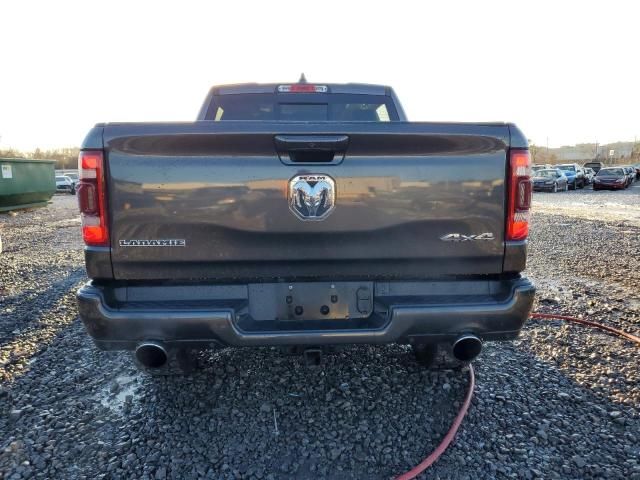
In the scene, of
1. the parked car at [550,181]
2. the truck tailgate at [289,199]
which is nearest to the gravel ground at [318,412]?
the truck tailgate at [289,199]

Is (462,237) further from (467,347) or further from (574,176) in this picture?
(574,176)

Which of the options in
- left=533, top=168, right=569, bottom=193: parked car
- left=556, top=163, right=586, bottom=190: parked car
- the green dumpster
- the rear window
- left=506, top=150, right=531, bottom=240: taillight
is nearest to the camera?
left=506, top=150, right=531, bottom=240: taillight

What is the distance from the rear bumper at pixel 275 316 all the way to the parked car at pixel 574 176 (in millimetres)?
34240

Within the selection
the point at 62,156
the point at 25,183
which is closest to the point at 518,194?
the point at 25,183

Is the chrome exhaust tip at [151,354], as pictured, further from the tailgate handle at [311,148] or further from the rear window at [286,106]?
the rear window at [286,106]

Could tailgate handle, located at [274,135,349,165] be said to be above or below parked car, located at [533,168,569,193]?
above

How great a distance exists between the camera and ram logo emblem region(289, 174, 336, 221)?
2.14 metres

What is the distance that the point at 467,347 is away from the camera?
2.29 metres

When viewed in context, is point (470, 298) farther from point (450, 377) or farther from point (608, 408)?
point (608, 408)

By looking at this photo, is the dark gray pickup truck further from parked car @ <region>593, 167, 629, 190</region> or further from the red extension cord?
parked car @ <region>593, 167, 629, 190</region>

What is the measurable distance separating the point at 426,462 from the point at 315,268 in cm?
119

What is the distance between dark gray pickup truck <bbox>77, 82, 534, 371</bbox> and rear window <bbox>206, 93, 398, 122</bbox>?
1912mm

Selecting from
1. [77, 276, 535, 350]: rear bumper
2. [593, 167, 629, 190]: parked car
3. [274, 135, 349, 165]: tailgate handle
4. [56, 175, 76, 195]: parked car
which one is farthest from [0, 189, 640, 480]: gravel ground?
[56, 175, 76, 195]: parked car

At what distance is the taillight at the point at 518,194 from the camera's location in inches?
87.4
